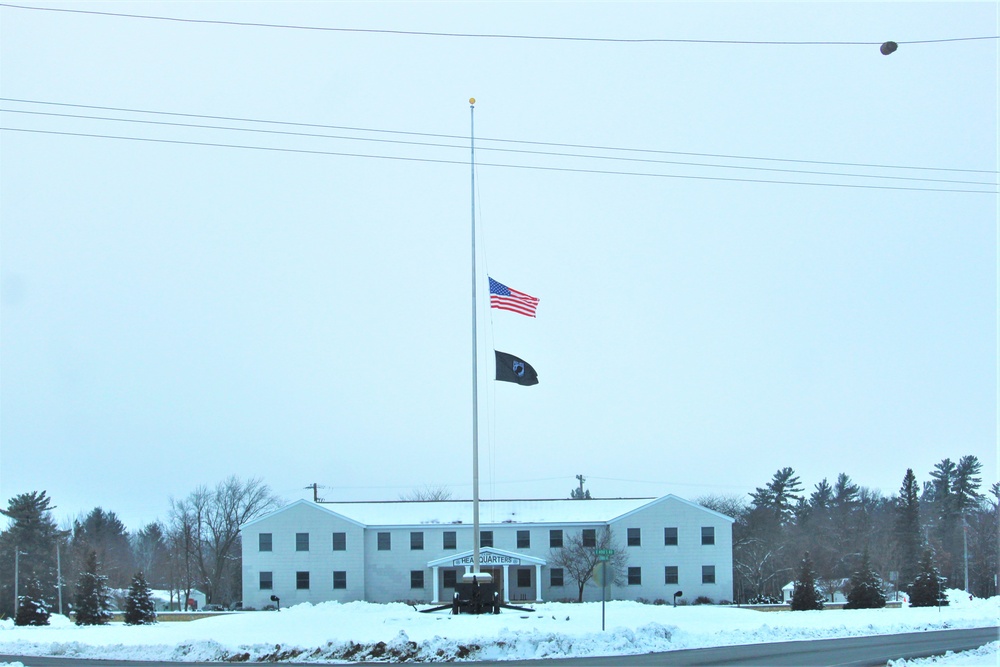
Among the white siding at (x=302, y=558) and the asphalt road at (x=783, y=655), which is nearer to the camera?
the asphalt road at (x=783, y=655)

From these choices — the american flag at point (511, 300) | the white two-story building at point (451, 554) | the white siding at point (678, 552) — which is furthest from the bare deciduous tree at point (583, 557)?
the american flag at point (511, 300)

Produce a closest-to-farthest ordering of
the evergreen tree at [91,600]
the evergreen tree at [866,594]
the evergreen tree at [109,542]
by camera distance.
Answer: the evergreen tree at [91,600], the evergreen tree at [866,594], the evergreen tree at [109,542]

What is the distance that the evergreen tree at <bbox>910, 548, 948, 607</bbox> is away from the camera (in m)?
46.2

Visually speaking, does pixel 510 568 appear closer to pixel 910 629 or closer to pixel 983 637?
pixel 910 629

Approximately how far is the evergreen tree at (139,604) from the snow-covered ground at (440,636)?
39.1 ft

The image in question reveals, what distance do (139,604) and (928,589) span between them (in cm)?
3815

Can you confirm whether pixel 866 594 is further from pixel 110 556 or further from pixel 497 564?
pixel 110 556

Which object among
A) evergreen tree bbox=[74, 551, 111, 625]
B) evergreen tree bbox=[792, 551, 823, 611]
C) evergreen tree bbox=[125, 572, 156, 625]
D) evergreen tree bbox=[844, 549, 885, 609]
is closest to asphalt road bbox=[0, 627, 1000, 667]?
evergreen tree bbox=[125, 572, 156, 625]

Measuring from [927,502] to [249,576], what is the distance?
8999 centimetres

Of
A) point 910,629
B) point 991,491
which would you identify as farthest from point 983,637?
point 991,491

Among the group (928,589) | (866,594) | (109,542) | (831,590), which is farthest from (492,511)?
(109,542)

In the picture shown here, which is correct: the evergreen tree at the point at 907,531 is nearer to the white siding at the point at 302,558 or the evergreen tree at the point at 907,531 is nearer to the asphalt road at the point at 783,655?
the white siding at the point at 302,558

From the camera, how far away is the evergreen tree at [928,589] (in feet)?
152

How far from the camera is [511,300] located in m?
31.1
